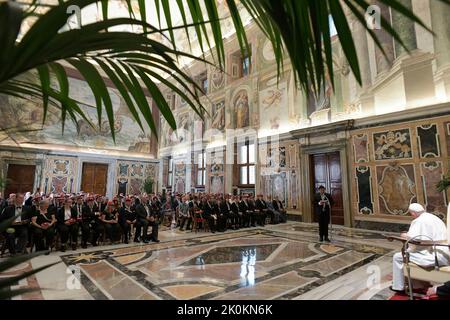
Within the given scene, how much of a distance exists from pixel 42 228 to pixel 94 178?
11623 millimetres

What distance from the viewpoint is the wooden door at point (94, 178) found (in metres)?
15.6

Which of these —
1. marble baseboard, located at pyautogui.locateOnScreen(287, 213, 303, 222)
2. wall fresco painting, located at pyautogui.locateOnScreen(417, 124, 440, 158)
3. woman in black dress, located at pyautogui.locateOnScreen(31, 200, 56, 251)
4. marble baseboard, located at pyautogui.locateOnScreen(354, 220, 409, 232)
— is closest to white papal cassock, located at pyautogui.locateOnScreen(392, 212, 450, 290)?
marble baseboard, located at pyautogui.locateOnScreen(354, 220, 409, 232)

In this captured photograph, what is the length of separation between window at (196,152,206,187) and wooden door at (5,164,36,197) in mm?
9285

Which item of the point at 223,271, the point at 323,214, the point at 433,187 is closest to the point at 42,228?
the point at 223,271

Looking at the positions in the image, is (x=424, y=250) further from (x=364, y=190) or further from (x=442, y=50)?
(x=442, y=50)

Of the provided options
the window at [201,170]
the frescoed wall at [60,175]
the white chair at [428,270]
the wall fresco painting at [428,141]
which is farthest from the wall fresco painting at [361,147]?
the frescoed wall at [60,175]

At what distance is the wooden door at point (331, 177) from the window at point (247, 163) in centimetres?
318

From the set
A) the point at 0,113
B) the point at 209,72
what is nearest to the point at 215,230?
the point at 0,113

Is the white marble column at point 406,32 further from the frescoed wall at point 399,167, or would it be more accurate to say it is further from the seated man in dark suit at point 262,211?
the seated man in dark suit at point 262,211

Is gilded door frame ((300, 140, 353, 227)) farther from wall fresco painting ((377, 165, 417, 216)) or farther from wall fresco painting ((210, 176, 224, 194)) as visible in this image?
wall fresco painting ((210, 176, 224, 194))

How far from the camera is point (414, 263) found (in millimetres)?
3064

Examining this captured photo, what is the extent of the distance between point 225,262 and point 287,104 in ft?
26.9

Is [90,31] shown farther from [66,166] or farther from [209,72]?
[66,166]

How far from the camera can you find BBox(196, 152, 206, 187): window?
581 inches
